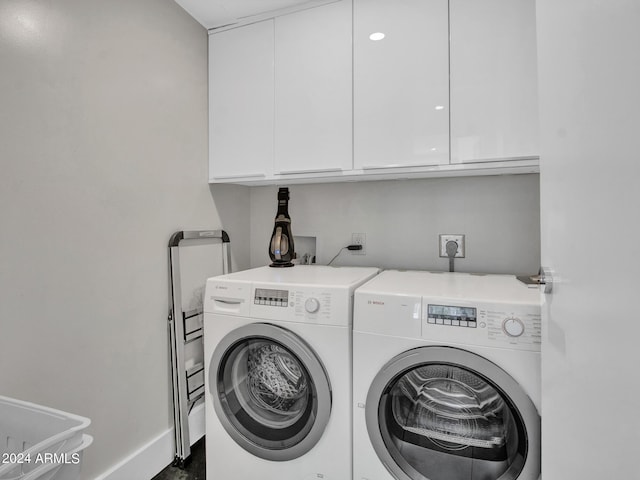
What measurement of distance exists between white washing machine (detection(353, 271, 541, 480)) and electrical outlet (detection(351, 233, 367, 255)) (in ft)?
2.49

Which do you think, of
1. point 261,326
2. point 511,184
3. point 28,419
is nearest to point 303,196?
point 261,326

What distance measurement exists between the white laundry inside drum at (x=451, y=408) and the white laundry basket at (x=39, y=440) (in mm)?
981

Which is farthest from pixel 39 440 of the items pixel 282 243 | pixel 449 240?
pixel 449 240

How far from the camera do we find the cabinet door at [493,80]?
1380 millimetres

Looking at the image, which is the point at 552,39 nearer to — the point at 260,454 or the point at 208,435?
the point at 260,454

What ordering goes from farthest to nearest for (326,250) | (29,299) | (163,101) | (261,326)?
(326,250), (163,101), (261,326), (29,299)

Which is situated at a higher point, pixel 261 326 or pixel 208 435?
pixel 261 326

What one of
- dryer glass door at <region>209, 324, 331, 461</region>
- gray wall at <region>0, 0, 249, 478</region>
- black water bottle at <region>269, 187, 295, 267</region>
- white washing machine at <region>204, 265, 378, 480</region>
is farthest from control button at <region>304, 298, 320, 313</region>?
gray wall at <region>0, 0, 249, 478</region>

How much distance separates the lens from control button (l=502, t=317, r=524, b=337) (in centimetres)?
104

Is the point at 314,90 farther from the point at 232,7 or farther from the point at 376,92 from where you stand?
the point at 232,7

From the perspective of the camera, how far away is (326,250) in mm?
2164

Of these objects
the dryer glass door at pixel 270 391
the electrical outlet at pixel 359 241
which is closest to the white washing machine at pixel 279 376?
the dryer glass door at pixel 270 391

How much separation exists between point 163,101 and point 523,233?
78.8 inches

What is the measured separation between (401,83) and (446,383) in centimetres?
134
